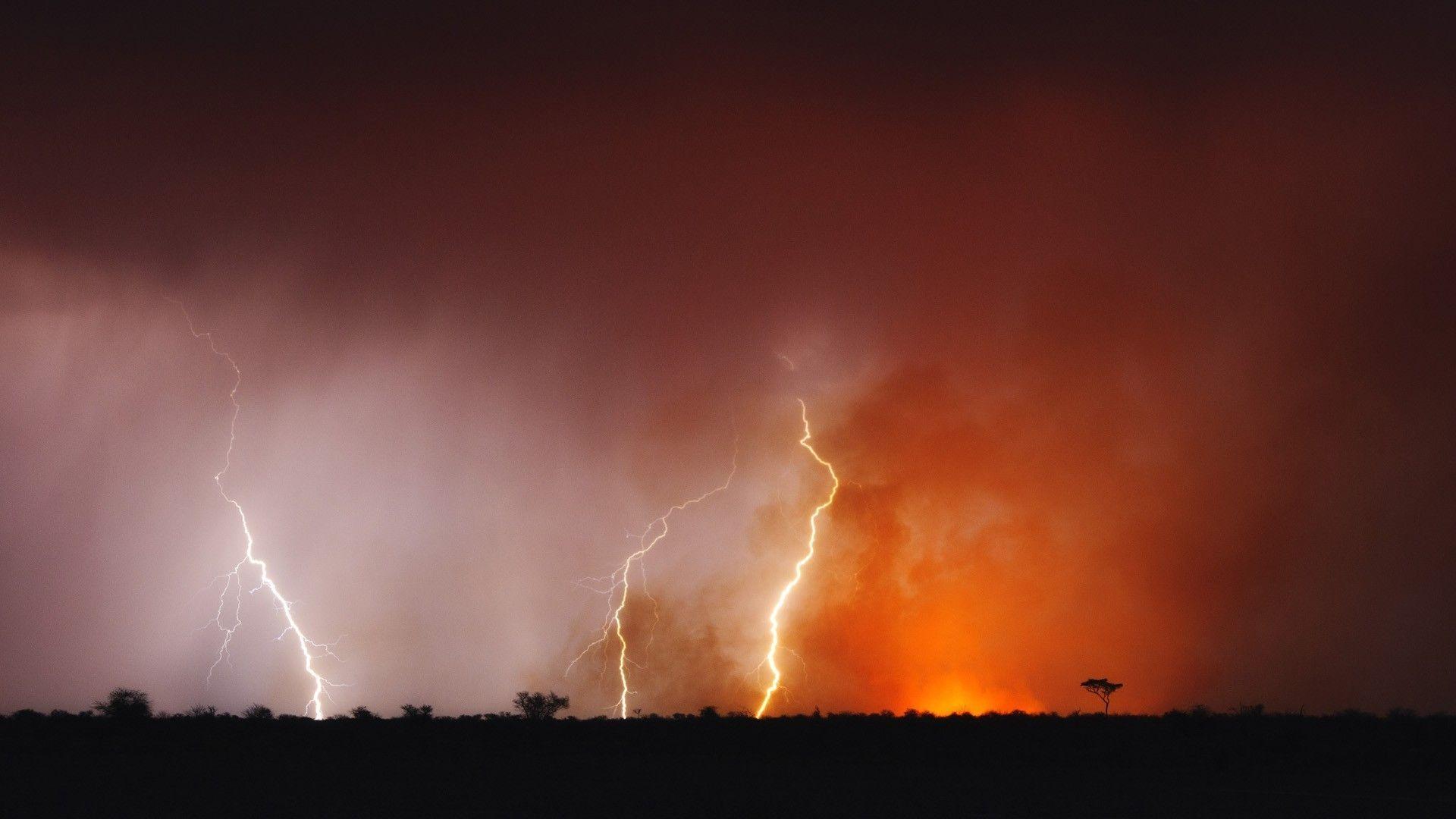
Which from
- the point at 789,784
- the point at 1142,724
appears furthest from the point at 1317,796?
the point at 789,784

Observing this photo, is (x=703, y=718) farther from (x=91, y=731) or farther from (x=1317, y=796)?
(x=91, y=731)

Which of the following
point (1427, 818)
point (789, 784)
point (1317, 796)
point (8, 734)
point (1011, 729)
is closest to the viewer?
point (1427, 818)

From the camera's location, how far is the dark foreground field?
38.1ft

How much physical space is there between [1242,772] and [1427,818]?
2.99 m

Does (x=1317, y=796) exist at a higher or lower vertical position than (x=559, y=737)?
lower

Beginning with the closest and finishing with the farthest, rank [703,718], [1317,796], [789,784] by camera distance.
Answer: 1. [1317,796]
2. [789,784]
3. [703,718]

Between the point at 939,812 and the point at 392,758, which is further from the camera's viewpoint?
the point at 392,758

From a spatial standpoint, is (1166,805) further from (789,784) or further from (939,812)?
(789,784)

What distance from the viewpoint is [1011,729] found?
1658cm

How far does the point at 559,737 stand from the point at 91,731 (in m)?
9.78

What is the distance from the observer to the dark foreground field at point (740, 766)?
1162 centimetres

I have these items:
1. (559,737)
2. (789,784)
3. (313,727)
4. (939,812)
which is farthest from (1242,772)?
(313,727)

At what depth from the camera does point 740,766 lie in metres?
14.7

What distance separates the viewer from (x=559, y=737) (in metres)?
17.4
